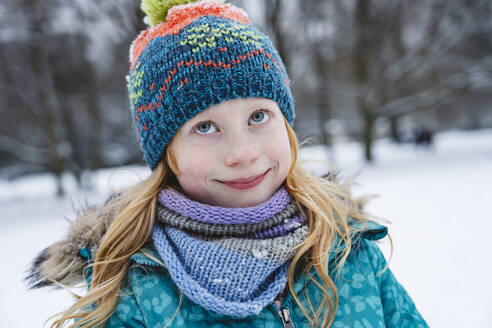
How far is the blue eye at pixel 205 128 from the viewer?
3.87ft

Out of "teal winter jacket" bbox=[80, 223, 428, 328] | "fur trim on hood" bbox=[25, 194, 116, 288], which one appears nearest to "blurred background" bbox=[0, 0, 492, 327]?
"teal winter jacket" bbox=[80, 223, 428, 328]

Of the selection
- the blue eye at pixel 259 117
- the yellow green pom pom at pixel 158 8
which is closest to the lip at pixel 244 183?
the blue eye at pixel 259 117

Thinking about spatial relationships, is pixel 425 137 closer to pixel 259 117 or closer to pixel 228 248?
pixel 259 117

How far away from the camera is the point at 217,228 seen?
3.89 feet

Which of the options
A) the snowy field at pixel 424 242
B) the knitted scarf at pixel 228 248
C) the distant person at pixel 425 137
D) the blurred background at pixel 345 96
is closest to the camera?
the knitted scarf at pixel 228 248

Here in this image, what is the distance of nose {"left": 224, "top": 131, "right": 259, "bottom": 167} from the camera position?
112 centimetres

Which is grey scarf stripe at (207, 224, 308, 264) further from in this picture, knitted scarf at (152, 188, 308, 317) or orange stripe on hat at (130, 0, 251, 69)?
orange stripe on hat at (130, 0, 251, 69)

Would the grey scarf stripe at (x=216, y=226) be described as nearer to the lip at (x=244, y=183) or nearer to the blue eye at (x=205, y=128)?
the lip at (x=244, y=183)

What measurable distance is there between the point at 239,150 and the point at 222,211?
245 mm

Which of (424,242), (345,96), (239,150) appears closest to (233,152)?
(239,150)

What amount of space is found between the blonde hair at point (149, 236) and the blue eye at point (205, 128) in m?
0.18

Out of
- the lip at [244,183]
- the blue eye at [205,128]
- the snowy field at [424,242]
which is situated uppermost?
the blue eye at [205,128]

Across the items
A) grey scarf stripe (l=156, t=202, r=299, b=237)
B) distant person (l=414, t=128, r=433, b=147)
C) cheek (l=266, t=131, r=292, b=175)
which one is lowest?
distant person (l=414, t=128, r=433, b=147)

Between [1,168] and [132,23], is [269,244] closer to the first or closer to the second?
[132,23]
